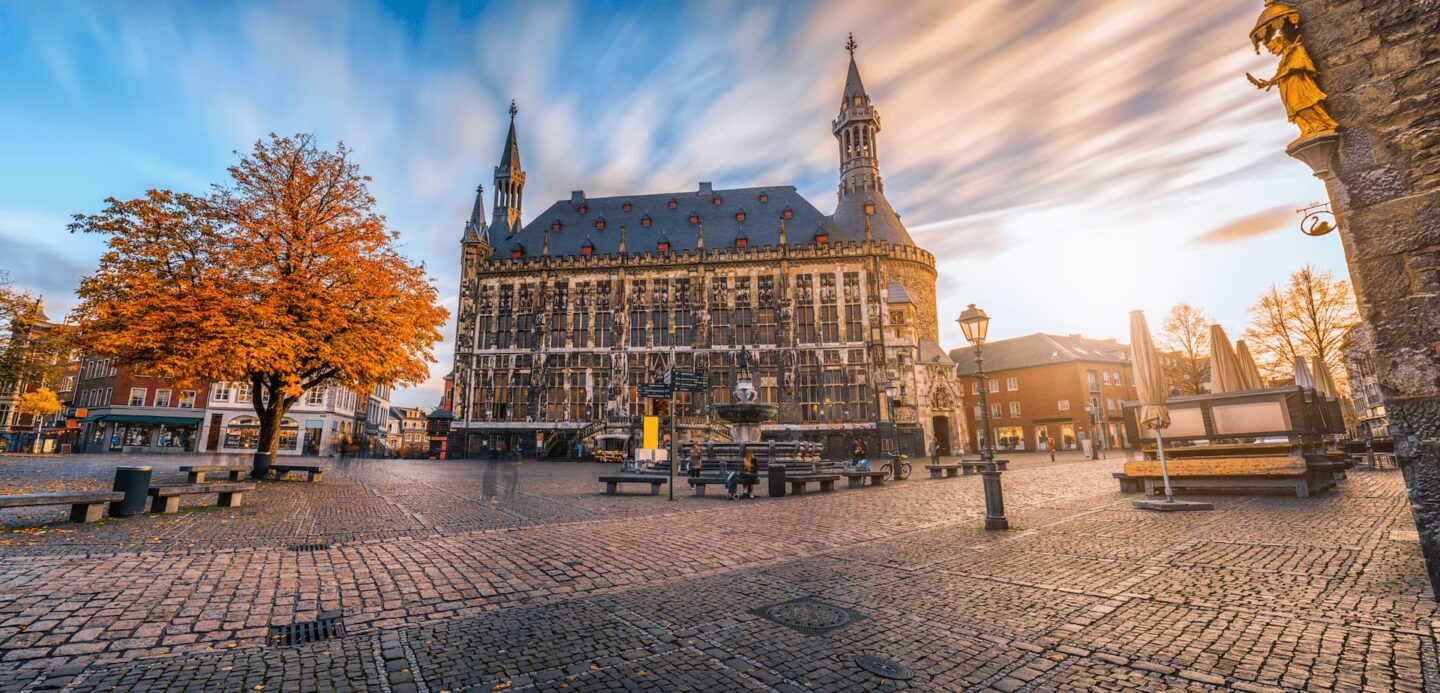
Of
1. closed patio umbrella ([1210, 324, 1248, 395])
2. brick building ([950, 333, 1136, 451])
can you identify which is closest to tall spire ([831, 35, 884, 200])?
brick building ([950, 333, 1136, 451])

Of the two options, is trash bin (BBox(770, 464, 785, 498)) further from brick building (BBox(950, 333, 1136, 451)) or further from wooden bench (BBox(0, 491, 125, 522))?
brick building (BBox(950, 333, 1136, 451))

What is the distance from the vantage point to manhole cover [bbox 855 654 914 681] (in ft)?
10.8

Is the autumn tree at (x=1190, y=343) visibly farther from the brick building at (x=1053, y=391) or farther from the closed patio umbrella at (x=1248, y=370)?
the closed patio umbrella at (x=1248, y=370)

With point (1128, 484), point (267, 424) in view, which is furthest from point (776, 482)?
point (267, 424)

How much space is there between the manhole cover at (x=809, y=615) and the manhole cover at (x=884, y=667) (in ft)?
1.83

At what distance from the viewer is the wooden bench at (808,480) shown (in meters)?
14.4

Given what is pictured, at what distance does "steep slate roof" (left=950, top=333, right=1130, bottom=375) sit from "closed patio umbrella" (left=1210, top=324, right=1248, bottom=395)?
38357 mm

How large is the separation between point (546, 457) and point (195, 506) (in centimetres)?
2708

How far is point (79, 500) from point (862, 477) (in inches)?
643

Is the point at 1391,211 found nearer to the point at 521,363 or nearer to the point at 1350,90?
the point at 1350,90

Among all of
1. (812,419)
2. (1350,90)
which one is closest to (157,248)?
(1350,90)

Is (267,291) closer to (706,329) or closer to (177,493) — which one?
(177,493)

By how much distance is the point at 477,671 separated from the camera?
3387 mm

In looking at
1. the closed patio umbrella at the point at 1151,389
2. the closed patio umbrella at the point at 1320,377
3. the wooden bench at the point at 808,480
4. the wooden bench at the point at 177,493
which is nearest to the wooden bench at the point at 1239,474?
the closed patio umbrella at the point at 1151,389
